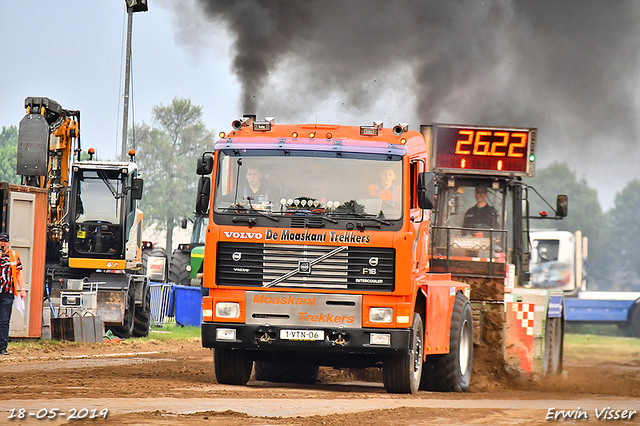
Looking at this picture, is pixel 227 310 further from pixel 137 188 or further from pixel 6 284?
pixel 137 188

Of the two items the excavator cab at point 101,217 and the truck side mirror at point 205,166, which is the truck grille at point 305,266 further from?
the excavator cab at point 101,217

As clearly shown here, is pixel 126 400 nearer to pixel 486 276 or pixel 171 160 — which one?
pixel 486 276


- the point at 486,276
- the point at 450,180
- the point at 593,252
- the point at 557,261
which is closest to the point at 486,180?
the point at 450,180

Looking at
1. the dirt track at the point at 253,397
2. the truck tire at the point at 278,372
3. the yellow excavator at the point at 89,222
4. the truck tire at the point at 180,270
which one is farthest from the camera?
the truck tire at the point at 180,270

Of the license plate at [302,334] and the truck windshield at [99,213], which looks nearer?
the license plate at [302,334]

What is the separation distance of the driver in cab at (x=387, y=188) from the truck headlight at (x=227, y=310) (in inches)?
81.2

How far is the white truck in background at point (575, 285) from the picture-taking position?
38.8 meters

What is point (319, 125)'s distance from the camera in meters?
12.8

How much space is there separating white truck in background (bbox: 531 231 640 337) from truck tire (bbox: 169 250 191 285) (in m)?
14.5

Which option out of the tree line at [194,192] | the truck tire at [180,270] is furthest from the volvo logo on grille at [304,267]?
the tree line at [194,192]

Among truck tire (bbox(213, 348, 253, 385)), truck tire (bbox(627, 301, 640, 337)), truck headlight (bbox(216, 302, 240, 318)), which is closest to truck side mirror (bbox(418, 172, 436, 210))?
truck headlight (bbox(216, 302, 240, 318))

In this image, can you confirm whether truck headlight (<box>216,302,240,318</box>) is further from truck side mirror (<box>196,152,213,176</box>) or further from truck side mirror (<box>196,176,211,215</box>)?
truck side mirror (<box>196,152,213,176</box>)

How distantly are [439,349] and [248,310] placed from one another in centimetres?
288

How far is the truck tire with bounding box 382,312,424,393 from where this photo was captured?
1209 centimetres
